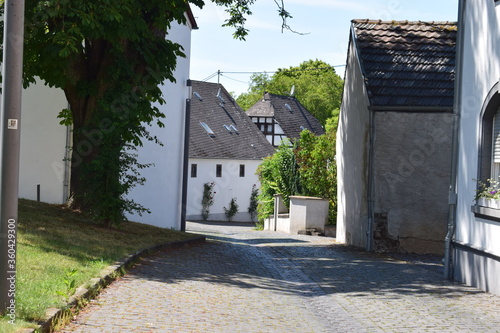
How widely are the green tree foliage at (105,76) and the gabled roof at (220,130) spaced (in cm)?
3371

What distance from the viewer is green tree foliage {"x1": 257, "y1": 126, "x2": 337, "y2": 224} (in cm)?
2866

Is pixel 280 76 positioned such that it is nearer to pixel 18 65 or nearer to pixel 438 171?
pixel 438 171

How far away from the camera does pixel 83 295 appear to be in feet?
27.4

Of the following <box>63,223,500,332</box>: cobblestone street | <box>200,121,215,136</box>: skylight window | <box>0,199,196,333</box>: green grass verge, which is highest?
<box>200,121,215,136</box>: skylight window

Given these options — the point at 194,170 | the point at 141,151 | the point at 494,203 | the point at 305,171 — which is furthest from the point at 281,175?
the point at 494,203

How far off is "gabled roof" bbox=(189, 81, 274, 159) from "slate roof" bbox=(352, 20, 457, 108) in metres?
31.8

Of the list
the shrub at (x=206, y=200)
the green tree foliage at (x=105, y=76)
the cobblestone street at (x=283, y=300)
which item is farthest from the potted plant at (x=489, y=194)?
the shrub at (x=206, y=200)

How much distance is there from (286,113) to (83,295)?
60.5 m

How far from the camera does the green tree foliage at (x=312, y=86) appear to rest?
79688 millimetres

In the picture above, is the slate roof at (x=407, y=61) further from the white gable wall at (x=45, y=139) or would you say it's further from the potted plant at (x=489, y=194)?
the white gable wall at (x=45, y=139)

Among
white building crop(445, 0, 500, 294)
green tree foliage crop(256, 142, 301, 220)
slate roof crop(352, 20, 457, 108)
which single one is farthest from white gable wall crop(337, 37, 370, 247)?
green tree foliage crop(256, 142, 301, 220)

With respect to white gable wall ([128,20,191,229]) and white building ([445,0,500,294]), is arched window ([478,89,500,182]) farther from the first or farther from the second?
white gable wall ([128,20,191,229])

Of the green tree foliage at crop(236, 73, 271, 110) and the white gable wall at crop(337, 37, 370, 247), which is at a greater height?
the green tree foliage at crop(236, 73, 271, 110)

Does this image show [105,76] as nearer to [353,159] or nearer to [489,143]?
[353,159]
